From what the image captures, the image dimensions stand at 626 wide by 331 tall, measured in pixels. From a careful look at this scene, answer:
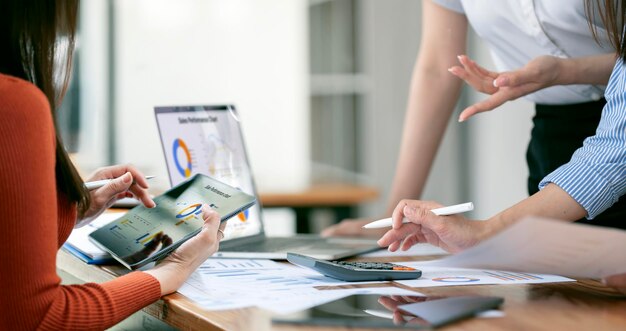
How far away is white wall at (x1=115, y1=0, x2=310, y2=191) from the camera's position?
6.11 meters

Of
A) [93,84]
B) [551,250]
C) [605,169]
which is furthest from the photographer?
[93,84]

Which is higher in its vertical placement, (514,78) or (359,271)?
(514,78)

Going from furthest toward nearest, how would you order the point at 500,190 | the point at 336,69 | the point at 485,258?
the point at 336,69 < the point at 500,190 < the point at 485,258

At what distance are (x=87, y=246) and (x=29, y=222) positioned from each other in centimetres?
48

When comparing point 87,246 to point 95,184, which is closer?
point 95,184

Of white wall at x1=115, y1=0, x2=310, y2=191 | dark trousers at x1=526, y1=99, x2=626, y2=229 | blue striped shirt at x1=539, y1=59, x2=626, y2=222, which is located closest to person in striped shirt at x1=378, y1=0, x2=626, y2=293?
blue striped shirt at x1=539, y1=59, x2=626, y2=222

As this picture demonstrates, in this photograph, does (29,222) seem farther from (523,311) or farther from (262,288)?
(523,311)

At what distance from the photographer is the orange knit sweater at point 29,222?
1001mm

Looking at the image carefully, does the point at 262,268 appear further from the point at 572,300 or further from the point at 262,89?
the point at 262,89

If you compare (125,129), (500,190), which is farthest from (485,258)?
(125,129)

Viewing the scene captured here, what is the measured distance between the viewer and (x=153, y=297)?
1129 millimetres

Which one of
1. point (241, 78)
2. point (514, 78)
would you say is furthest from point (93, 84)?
point (514, 78)

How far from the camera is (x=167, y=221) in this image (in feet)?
4.57

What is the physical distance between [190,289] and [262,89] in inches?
207
